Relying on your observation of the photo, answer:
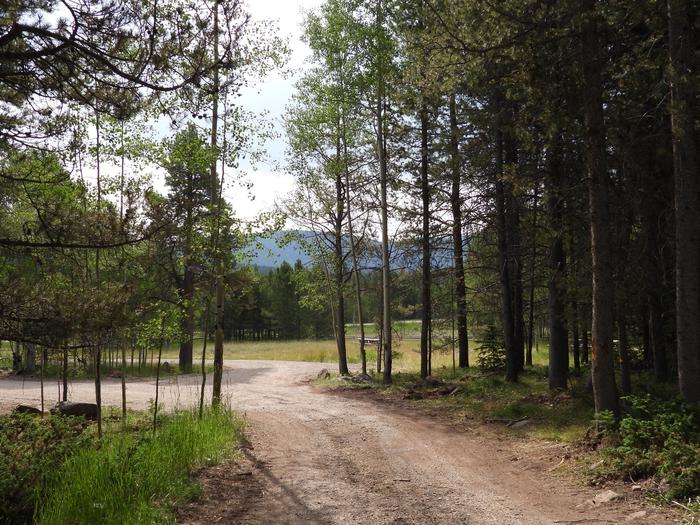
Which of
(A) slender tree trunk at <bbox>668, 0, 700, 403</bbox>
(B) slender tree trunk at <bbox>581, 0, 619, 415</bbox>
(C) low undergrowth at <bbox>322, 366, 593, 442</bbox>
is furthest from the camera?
(C) low undergrowth at <bbox>322, 366, 593, 442</bbox>

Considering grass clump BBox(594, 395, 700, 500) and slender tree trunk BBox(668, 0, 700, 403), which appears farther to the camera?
slender tree trunk BBox(668, 0, 700, 403)

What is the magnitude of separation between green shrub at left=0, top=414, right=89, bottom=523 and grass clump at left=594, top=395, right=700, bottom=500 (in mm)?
6632

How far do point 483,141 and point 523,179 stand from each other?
5742 millimetres

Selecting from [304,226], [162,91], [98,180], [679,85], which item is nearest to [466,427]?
[679,85]

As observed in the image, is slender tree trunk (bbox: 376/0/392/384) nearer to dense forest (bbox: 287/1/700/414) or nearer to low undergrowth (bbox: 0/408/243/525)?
dense forest (bbox: 287/1/700/414)

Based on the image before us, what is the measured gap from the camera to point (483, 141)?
1509 centimetres

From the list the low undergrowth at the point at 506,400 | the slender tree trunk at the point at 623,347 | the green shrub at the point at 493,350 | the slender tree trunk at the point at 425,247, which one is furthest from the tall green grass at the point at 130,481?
the green shrub at the point at 493,350

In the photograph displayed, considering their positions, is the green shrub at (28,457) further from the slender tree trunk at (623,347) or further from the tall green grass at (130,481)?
the slender tree trunk at (623,347)

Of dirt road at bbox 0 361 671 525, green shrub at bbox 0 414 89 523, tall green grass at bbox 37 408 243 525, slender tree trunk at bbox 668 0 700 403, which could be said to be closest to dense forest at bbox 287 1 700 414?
slender tree trunk at bbox 668 0 700 403

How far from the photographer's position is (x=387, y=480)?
676 cm

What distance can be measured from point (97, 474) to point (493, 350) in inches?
617

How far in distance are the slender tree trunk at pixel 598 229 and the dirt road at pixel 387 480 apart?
1.66 meters

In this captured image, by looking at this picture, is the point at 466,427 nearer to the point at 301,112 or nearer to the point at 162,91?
the point at 162,91

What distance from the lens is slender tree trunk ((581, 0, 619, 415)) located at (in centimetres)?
806
